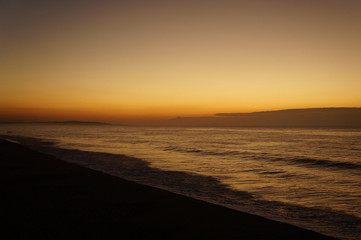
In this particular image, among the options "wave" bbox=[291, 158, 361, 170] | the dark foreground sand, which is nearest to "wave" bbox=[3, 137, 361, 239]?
the dark foreground sand

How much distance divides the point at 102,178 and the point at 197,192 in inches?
187

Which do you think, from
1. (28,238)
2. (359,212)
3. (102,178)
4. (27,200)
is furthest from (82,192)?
(359,212)

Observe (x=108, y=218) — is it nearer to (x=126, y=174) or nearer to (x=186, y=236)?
(x=186, y=236)

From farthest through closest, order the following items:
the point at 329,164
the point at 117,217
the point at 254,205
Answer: the point at 329,164 → the point at 254,205 → the point at 117,217

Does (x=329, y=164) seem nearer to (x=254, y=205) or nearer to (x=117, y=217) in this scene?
(x=254, y=205)

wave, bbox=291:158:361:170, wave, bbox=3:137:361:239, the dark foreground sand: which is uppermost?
the dark foreground sand

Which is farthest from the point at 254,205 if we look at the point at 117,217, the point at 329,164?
the point at 329,164

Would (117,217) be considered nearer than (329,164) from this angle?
Yes

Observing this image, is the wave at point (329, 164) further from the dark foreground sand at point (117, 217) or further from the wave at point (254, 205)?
the dark foreground sand at point (117, 217)

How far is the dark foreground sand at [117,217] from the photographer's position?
19.1 feet

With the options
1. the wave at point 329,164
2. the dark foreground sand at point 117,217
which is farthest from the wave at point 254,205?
the wave at point 329,164

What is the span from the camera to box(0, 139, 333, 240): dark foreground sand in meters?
5.83

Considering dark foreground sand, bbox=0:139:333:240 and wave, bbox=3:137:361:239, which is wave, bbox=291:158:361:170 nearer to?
wave, bbox=3:137:361:239

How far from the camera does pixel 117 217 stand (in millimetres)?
6859
